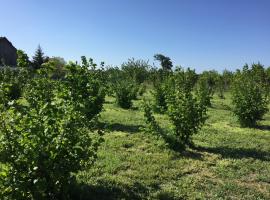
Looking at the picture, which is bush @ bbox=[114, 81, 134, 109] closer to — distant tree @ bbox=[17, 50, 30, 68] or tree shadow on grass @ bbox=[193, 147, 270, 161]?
tree shadow on grass @ bbox=[193, 147, 270, 161]

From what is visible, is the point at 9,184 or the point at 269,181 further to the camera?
the point at 269,181

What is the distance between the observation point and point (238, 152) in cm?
847

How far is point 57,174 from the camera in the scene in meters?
4.43

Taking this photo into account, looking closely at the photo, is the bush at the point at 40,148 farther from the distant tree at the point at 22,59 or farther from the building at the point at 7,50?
the building at the point at 7,50

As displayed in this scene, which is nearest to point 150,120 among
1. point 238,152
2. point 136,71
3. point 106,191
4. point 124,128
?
point 238,152

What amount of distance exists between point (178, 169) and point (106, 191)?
5.91ft

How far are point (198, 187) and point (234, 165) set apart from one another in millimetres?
1598

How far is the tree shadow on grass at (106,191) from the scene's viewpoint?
523cm

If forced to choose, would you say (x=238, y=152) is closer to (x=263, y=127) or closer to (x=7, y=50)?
(x=263, y=127)

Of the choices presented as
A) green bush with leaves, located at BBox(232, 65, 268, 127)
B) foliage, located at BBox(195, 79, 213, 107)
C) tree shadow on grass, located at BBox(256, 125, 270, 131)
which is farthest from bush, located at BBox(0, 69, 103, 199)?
tree shadow on grass, located at BBox(256, 125, 270, 131)

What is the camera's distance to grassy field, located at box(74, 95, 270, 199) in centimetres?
573

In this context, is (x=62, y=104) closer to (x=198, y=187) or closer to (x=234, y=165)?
(x=198, y=187)

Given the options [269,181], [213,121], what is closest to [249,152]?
[269,181]

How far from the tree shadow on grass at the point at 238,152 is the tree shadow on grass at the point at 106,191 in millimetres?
2965
